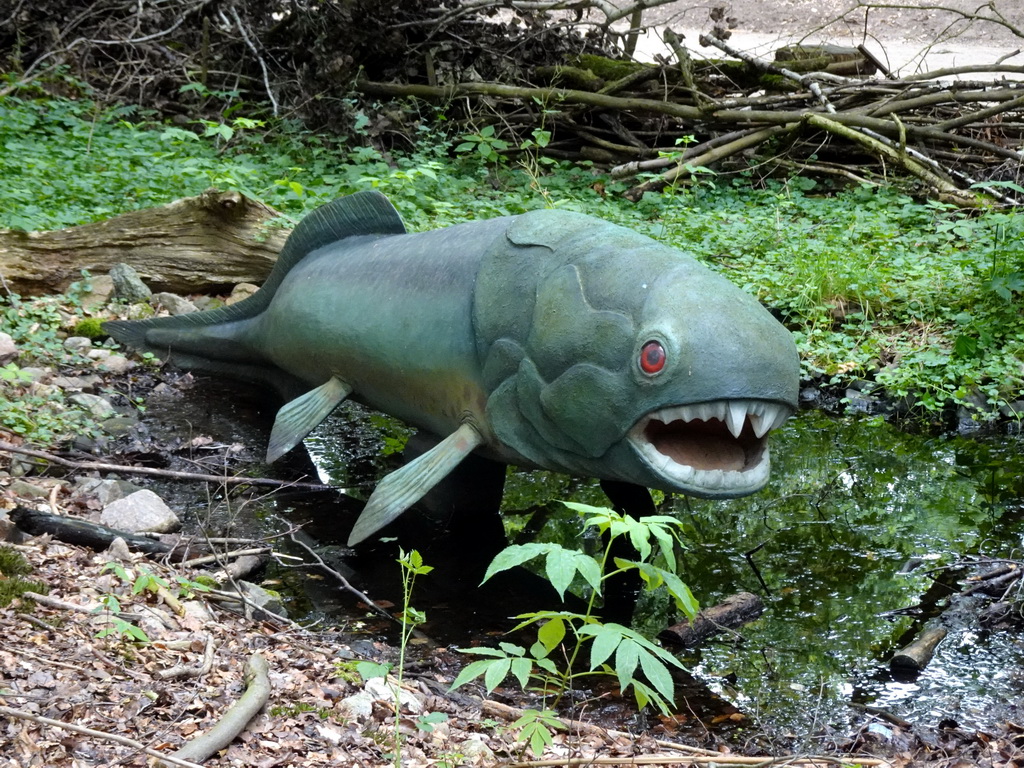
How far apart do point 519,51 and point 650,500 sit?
705 cm

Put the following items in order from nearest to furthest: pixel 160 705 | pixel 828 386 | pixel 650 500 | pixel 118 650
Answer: pixel 160 705 < pixel 118 650 < pixel 650 500 < pixel 828 386

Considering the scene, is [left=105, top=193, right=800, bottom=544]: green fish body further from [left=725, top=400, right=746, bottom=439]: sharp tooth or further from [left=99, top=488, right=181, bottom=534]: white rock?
[left=99, top=488, right=181, bottom=534]: white rock

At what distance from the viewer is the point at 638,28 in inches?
420

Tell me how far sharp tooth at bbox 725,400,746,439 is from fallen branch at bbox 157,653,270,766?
156 cm

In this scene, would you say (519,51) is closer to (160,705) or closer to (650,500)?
(650,500)

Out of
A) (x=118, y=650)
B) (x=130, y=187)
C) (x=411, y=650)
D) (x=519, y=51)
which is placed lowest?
(x=411, y=650)

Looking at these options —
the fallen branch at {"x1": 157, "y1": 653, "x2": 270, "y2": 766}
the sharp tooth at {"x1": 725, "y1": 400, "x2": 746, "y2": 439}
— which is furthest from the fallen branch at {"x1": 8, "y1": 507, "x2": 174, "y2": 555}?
the sharp tooth at {"x1": 725, "y1": 400, "x2": 746, "y2": 439}

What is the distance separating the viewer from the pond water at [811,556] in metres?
3.33

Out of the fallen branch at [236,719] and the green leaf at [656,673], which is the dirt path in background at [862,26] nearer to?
the fallen branch at [236,719]

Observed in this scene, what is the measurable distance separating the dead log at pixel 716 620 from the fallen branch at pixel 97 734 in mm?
1835

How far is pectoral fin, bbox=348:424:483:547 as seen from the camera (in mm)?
3971

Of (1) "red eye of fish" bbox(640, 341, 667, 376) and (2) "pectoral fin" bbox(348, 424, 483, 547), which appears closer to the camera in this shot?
(1) "red eye of fish" bbox(640, 341, 667, 376)

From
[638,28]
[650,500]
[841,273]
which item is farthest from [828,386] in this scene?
[638,28]

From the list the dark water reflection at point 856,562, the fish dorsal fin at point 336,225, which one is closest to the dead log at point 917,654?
the dark water reflection at point 856,562
